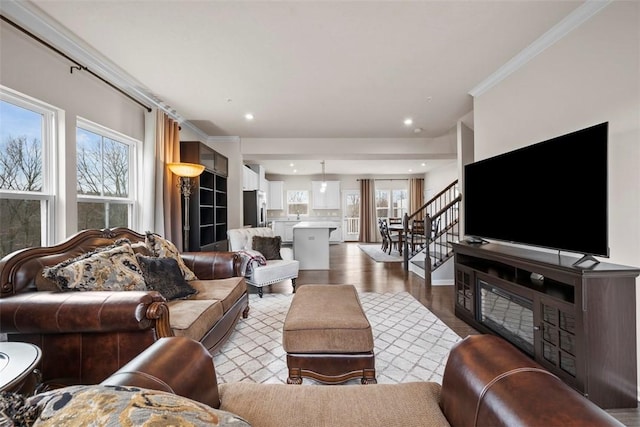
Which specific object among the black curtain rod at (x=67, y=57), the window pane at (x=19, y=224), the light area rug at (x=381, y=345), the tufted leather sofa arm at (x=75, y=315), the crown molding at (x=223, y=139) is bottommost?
the light area rug at (x=381, y=345)

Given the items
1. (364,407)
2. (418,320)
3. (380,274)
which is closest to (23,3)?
(364,407)

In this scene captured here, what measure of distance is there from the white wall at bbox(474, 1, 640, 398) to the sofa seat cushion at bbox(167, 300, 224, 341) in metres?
2.49

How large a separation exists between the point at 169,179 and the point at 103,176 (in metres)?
0.72

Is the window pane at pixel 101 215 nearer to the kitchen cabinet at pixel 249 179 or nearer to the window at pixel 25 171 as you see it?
the window at pixel 25 171

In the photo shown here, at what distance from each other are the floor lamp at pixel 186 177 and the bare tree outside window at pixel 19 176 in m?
1.18

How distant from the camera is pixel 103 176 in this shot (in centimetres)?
294

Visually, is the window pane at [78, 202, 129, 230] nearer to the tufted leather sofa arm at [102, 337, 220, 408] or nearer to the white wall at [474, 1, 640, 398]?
the tufted leather sofa arm at [102, 337, 220, 408]

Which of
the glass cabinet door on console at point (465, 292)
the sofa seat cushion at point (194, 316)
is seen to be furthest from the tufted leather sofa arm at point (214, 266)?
the glass cabinet door on console at point (465, 292)

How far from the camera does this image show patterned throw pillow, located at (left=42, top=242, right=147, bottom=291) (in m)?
1.65

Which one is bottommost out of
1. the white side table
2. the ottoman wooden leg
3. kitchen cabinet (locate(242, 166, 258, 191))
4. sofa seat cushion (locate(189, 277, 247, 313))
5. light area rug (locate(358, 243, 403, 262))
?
light area rug (locate(358, 243, 403, 262))

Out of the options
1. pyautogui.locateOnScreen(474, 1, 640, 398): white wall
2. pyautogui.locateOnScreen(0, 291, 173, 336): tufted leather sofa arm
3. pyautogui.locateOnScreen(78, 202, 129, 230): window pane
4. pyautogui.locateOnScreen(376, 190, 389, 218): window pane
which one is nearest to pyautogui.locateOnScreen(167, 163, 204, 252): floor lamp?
pyautogui.locateOnScreen(78, 202, 129, 230): window pane

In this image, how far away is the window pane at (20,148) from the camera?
199 cm

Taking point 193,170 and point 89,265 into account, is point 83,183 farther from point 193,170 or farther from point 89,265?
point 89,265

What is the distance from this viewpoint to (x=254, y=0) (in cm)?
184
